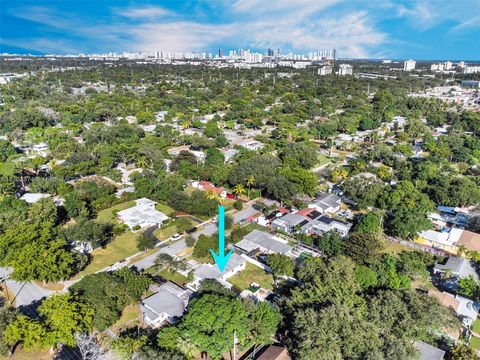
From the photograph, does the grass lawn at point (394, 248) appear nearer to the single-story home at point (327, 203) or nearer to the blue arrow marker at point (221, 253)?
the single-story home at point (327, 203)

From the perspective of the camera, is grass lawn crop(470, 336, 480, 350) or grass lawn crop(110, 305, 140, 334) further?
grass lawn crop(110, 305, 140, 334)

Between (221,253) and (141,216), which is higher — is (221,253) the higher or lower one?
the lower one

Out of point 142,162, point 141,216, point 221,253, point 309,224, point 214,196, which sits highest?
point 142,162

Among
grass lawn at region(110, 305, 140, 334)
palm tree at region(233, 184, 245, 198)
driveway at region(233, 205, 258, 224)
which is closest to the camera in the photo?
grass lawn at region(110, 305, 140, 334)

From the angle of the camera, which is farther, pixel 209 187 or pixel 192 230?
pixel 209 187

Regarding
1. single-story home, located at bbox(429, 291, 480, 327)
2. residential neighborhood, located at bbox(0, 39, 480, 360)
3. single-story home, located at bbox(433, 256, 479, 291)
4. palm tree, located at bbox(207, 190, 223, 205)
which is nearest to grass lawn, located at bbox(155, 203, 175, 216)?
residential neighborhood, located at bbox(0, 39, 480, 360)

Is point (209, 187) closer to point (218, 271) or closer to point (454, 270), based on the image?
point (218, 271)

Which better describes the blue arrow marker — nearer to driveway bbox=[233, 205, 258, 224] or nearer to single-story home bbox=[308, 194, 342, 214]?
driveway bbox=[233, 205, 258, 224]

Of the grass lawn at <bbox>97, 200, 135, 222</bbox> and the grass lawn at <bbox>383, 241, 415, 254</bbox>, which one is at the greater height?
the grass lawn at <bbox>97, 200, 135, 222</bbox>

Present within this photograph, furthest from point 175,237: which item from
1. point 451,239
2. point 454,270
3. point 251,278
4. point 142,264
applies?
point 451,239
